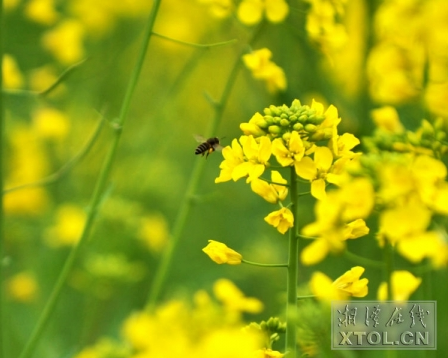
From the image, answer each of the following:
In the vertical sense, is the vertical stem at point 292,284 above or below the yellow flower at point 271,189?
below

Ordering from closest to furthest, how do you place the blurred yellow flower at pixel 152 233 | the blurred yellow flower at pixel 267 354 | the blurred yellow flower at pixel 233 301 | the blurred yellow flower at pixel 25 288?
the blurred yellow flower at pixel 267 354, the blurred yellow flower at pixel 233 301, the blurred yellow flower at pixel 25 288, the blurred yellow flower at pixel 152 233

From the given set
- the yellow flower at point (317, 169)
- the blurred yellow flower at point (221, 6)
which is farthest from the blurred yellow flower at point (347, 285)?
the blurred yellow flower at point (221, 6)

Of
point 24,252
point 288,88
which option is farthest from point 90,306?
point 288,88

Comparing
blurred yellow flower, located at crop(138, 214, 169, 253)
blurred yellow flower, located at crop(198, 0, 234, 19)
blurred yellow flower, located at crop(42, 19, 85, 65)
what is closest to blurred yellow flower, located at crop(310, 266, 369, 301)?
blurred yellow flower, located at crop(198, 0, 234, 19)

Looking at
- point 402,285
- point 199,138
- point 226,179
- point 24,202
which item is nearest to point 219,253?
point 226,179

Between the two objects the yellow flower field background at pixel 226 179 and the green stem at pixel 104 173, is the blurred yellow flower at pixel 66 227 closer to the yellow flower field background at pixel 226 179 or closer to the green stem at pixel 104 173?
the yellow flower field background at pixel 226 179

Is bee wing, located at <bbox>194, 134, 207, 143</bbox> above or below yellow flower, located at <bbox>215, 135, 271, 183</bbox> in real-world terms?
above

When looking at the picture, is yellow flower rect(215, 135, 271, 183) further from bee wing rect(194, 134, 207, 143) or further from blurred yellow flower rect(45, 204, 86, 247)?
blurred yellow flower rect(45, 204, 86, 247)

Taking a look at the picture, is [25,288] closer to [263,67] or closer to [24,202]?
[24,202]
